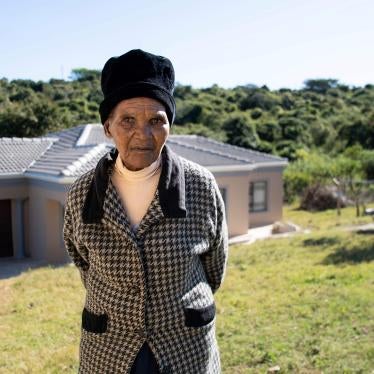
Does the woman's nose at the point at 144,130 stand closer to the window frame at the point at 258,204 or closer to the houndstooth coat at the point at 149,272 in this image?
the houndstooth coat at the point at 149,272

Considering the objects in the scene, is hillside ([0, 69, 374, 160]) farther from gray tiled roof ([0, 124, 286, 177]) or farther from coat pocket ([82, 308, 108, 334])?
coat pocket ([82, 308, 108, 334])

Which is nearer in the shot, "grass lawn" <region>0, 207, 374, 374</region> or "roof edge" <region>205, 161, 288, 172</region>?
"grass lawn" <region>0, 207, 374, 374</region>

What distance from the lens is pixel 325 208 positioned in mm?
20688

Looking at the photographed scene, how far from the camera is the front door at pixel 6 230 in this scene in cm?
1326

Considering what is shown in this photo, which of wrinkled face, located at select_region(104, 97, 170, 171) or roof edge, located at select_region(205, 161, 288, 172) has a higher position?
wrinkled face, located at select_region(104, 97, 170, 171)

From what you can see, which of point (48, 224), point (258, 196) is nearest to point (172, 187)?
point (48, 224)

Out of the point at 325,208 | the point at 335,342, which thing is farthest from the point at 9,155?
the point at 325,208

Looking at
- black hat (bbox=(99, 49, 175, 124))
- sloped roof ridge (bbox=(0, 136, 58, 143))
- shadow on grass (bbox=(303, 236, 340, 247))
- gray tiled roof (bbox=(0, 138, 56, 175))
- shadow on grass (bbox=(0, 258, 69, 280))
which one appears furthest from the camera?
sloped roof ridge (bbox=(0, 136, 58, 143))

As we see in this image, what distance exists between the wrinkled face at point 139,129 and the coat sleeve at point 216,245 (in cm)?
31

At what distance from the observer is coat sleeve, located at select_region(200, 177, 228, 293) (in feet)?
6.44

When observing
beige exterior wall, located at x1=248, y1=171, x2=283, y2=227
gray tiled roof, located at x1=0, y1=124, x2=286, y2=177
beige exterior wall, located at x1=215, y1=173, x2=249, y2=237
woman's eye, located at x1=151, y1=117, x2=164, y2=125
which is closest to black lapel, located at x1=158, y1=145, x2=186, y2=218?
woman's eye, located at x1=151, y1=117, x2=164, y2=125

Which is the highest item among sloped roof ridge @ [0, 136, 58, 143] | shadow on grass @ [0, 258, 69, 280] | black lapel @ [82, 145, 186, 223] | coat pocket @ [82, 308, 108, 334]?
black lapel @ [82, 145, 186, 223]

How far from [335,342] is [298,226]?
11720 millimetres

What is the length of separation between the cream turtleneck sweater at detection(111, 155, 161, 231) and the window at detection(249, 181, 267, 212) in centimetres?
1571
